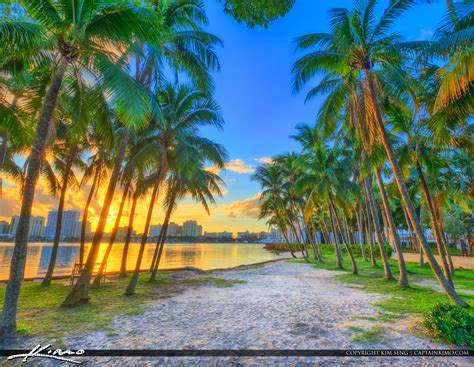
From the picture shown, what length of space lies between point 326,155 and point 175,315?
1432 centimetres

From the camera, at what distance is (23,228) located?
4723 mm

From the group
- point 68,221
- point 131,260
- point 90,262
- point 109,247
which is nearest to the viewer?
point 90,262

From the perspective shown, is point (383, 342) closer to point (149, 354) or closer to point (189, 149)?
point (149, 354)

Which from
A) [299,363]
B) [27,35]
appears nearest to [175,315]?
[299,363]

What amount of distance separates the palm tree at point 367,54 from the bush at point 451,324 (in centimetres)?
294

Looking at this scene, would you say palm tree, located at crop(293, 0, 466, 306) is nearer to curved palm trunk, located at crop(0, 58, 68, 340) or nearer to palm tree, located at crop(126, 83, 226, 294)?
palm tree, located at crop(126, 83, 226, 294)

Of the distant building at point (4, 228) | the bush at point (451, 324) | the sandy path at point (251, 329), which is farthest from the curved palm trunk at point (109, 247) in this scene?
the distant building at point (4, 228)

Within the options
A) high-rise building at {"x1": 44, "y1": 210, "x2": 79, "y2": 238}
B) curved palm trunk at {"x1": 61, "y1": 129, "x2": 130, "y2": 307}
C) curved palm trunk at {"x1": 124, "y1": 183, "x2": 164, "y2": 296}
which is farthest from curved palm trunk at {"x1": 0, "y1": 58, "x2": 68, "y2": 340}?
high-rise building at {"x1": 44, "y1": 210, "x2": 79, "y2": 238}

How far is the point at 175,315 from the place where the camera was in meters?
6.46

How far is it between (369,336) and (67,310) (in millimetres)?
7894

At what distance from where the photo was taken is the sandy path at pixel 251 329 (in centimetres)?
396

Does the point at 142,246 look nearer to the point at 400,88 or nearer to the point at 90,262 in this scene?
the point at 90,262

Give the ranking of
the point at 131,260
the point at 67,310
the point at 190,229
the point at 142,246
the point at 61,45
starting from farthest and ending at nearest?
the point at 190,229
the point at 131,260
the point at 142,246
the point at 67,310
the point at 61,45

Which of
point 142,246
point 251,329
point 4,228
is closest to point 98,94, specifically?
point 142,246
